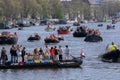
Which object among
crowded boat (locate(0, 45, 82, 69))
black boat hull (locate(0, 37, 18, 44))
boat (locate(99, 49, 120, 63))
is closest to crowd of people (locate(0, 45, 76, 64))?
crowded boat (locate(0, 45, 82, 69))

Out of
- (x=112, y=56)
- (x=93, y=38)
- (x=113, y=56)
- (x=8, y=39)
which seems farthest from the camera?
(x=93, y=38)

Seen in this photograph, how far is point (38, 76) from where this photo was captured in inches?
2245

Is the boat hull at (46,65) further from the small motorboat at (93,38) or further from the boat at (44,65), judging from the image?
the small motorboat at (93,38)

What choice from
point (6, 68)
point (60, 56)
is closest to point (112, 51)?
point (60, 56)

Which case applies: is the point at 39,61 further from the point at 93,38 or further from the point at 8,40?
the point at 93,38

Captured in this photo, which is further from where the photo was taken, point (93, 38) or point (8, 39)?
point (93, 38)

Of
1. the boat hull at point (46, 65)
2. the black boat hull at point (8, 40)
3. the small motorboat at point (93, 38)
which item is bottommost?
the small motorboat at point (93, 38)

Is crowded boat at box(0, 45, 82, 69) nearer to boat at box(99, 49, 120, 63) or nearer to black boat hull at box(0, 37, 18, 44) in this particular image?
boat at box(99, 49, 120, 63)

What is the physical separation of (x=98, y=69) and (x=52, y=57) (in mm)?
4705

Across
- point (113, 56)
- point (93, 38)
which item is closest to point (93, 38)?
point (93, 38)

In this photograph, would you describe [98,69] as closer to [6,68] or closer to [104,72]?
[104,72]

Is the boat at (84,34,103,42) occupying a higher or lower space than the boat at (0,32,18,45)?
lower

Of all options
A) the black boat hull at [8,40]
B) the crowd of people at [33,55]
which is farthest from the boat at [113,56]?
the black boat hull at [8,40]

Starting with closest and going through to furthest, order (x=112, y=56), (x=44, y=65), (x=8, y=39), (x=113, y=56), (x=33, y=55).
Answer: (x=33, y=55), (x=44, y=65), (x=113, y=56), (x=112, y=56), (x=8, y=39)
